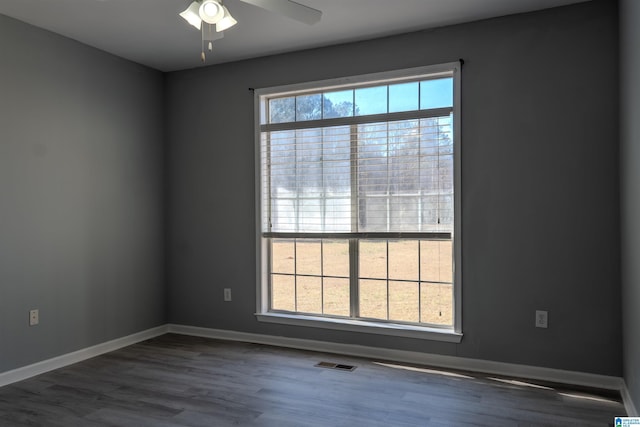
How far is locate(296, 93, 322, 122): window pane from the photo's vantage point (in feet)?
13.4

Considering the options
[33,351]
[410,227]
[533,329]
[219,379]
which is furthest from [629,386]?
[33,351]

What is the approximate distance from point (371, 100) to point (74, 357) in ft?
10.3

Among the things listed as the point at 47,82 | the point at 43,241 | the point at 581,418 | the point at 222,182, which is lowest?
the point at 581,418

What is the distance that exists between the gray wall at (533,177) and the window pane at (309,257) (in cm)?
53

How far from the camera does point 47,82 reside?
3598 mm

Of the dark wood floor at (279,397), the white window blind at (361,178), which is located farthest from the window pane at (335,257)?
the dark wood floor at (279,397)

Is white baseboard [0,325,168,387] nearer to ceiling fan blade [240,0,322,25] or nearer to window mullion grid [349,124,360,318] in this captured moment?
window mullion grid [349,124,360,318]

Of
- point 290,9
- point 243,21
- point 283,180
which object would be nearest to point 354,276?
point 283,180

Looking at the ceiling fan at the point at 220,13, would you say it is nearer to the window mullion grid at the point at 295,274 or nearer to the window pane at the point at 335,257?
the window pane at the point at 335,257

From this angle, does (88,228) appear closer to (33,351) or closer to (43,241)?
(43,241)

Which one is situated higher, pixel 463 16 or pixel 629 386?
pixel 463 16

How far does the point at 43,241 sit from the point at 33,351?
0.80m

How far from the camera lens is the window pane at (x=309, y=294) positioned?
4.13m

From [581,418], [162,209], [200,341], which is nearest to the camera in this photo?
[581,418]
